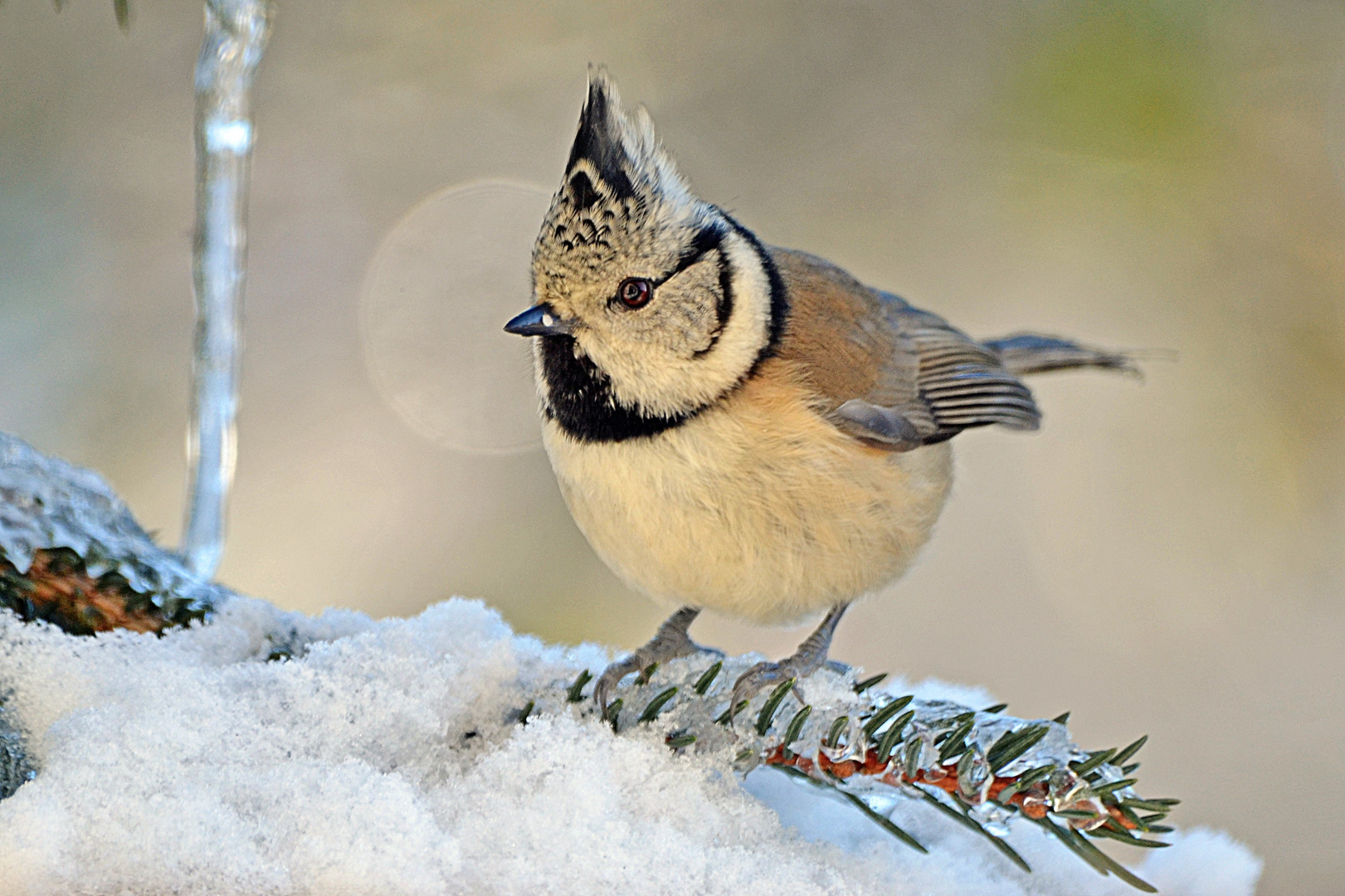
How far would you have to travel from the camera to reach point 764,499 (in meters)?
1.44

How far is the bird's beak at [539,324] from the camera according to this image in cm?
142

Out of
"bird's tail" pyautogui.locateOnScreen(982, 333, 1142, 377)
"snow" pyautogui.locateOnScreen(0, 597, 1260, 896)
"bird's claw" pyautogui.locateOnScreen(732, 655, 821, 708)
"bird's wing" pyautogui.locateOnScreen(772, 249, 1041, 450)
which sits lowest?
"snow" pyautogui.locateOnScreen(0, 597, 1260, 896)

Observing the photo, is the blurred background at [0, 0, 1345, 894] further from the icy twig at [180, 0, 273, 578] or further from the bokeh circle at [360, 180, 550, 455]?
the icy twig at [180, 0, 273, 578]

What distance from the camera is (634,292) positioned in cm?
147

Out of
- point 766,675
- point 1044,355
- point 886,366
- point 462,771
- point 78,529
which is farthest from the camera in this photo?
point 1044,355

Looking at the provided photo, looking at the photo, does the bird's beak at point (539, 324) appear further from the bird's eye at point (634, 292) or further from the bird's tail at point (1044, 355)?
the bird's tail at point (1044, 355)

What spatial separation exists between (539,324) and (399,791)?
70 centimetres

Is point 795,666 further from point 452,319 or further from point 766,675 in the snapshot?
point 452,319

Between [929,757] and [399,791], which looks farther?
[929,757]

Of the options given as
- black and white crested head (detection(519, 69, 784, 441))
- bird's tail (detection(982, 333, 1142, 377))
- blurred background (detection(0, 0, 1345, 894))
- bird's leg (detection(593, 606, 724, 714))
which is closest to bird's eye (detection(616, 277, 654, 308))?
→ black and white crested head (detection(519, 69, 784, 441))

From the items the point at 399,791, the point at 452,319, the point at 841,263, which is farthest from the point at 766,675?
the point at 841,263

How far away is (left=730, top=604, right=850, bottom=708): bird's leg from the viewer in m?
1.24

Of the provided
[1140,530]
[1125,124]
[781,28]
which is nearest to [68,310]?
[781,28]

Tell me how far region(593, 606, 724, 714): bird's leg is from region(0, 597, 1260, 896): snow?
0.13ft
